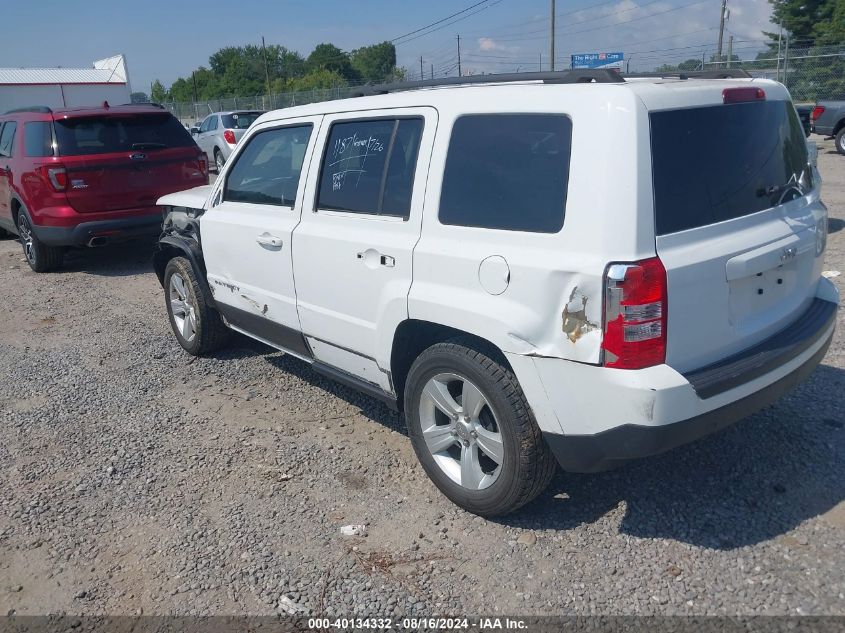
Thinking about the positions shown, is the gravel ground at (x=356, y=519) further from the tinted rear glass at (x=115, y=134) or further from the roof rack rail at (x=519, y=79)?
the tinted rear glass at (x=115, y=134)

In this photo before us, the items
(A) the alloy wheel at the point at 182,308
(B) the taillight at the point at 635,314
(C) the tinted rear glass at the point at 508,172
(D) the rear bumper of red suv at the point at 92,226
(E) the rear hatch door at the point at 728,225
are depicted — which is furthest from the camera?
(D) the rear bumper of red suv at the point at 92,226

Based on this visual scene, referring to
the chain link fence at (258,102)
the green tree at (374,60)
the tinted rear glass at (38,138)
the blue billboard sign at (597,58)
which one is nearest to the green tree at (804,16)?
the blue billboard sign at (597,58)

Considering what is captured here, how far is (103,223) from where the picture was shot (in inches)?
331

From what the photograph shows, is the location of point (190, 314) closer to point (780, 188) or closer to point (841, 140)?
point (780, 188)

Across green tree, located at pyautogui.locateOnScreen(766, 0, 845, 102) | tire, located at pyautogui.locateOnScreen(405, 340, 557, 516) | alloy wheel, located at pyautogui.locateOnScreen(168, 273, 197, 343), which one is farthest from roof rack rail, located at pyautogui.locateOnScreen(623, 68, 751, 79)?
green tree, located at pyautogui.locateOnScreen(766, 0, 845, 102)

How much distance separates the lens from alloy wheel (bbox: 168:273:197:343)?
566 centimetres

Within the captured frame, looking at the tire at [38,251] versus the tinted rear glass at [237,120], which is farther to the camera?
the tinted rear glass at [237,120]

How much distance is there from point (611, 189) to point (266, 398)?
3.09 metres

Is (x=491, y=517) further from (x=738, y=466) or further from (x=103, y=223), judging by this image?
(x=103, y=223)

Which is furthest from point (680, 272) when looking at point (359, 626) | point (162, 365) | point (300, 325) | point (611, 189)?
point (162, 365)

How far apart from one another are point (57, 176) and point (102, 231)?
0.76m

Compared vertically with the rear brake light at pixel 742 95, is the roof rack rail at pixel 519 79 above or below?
above

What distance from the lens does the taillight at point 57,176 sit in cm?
823

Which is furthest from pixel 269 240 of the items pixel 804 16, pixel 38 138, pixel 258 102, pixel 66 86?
pixel 804 16
